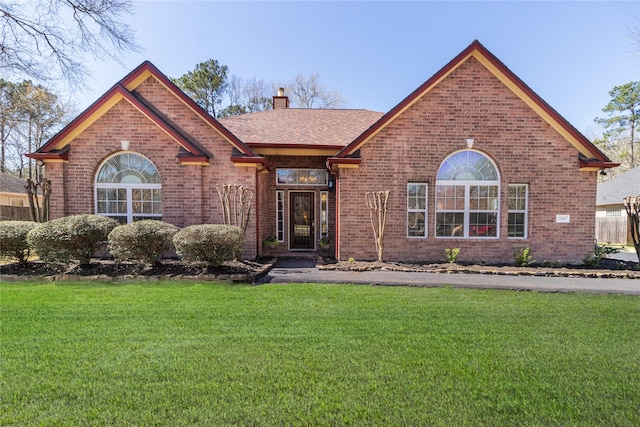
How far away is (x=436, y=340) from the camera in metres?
4.02

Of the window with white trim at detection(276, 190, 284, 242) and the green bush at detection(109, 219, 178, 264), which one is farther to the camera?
the window with white trim at detection(276, 190, 284, 242)

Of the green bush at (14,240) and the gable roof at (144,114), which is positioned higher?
the gable roof at (144,114)

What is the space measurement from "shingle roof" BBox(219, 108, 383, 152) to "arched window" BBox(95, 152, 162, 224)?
3226mm

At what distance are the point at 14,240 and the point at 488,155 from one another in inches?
499

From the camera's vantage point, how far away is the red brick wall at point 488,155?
941 cm

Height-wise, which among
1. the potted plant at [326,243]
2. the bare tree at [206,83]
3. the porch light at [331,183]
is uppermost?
the bare tree at [206,83]

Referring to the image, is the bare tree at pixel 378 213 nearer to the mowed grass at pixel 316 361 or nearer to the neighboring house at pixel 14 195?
the mowed grass at pixel 316 361

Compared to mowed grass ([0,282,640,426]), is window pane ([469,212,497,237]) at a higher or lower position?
higher

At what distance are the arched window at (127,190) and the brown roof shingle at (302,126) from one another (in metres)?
3.23

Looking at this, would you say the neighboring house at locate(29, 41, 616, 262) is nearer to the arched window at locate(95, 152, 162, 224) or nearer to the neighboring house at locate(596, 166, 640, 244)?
the arched window at locate(95, 152, 162, 224)

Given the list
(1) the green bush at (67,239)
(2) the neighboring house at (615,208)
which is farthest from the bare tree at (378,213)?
(2) the neighboring house at (615,208)

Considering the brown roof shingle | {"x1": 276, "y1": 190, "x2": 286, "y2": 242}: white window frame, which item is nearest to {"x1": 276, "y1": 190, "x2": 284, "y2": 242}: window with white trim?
{"x1": 276, "y1": 190, "x2": 286, "y2": 242}: white window frame

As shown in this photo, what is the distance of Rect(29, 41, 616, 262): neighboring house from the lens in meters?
9.38

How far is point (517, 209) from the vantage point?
9523mm
